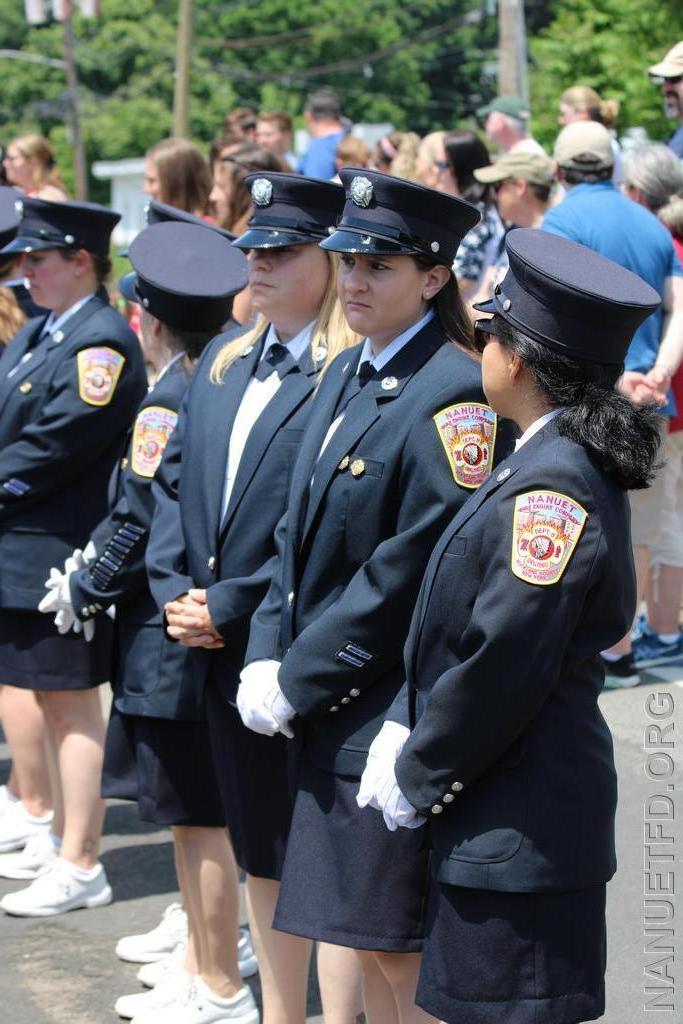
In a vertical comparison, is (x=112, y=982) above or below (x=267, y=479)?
below

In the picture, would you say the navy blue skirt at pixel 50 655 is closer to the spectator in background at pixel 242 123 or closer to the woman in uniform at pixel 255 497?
the woman in uniform at pixel 255 497

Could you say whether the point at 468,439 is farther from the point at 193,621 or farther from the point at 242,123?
the point at 242,123

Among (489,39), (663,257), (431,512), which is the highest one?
(431,512)

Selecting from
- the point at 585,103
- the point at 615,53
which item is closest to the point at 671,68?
the point at 585,103

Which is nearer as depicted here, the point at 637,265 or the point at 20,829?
the point at 20,829

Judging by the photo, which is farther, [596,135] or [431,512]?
[596,135]

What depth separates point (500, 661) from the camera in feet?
8.86

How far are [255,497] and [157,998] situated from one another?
151 centimetres

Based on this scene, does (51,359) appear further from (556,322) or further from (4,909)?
(556,322)

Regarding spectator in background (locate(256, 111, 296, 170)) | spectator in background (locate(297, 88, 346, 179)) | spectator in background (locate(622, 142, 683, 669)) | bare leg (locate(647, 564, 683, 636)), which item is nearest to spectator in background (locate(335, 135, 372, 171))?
spectator in background (locate(256, 111, 296, 170))

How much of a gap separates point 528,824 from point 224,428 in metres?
1.47

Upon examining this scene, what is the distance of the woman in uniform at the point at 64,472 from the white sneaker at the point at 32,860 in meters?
0.20

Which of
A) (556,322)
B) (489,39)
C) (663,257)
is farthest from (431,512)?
(489,39)

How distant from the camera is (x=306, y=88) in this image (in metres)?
53.7
